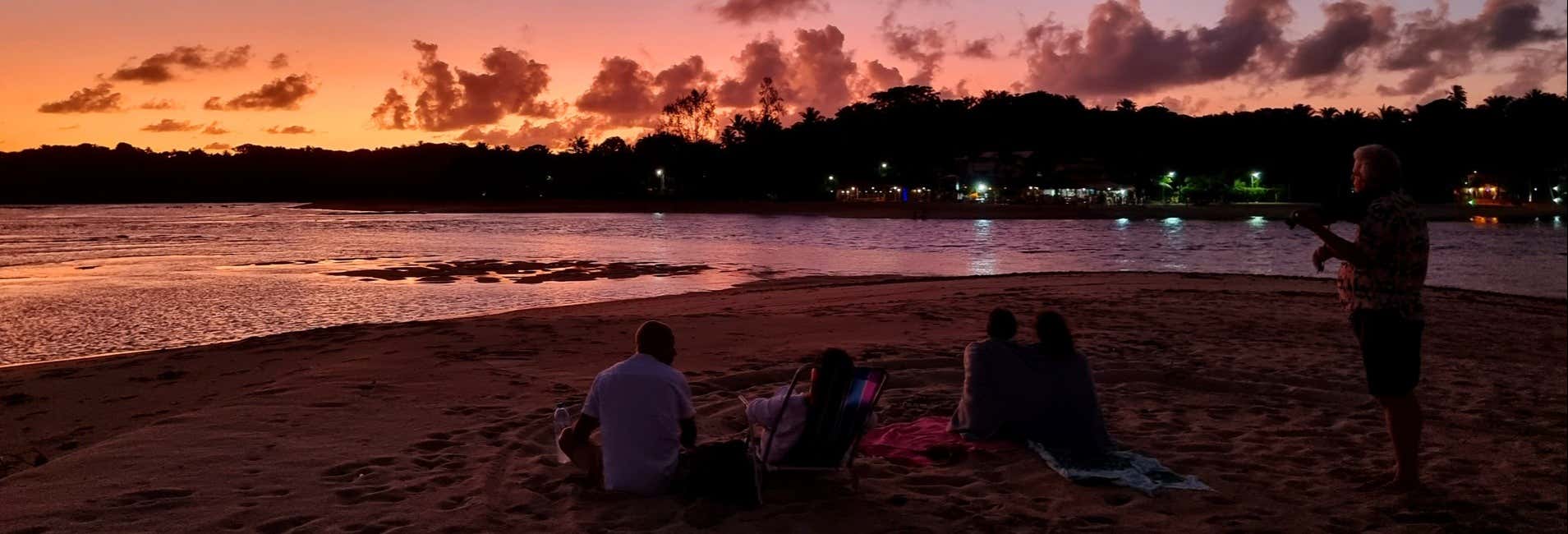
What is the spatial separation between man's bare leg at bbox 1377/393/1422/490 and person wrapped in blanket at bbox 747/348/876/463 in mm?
2735

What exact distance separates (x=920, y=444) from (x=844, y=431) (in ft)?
3.55

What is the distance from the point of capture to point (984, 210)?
8644 centimetres

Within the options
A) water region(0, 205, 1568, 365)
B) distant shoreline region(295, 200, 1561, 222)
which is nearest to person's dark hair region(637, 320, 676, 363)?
water region(0, 205, 1568, 365)

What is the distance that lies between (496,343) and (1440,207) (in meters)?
90.4

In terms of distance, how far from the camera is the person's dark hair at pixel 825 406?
16.9ft

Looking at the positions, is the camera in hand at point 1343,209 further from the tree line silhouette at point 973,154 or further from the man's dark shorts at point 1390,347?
the tree line silhouette at point 973,154

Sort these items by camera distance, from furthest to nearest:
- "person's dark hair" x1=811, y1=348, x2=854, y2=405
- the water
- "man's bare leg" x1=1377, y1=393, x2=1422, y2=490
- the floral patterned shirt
→ the water, "person's dark hair" x1=811, y1=348, x2=854, y2=405, "man's bare leg" x1=1377, y1=393, x2=1422, y2=490, the floral patterned shirt

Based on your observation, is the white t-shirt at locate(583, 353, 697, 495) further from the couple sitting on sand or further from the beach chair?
the beach chair

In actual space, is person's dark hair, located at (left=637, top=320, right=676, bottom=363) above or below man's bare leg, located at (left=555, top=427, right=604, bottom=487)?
above

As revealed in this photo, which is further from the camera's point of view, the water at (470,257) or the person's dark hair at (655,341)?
the water at (470,257)

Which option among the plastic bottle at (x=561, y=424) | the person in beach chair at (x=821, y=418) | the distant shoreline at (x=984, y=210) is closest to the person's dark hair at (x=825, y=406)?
the person in beach chair at (x=821, y=418)

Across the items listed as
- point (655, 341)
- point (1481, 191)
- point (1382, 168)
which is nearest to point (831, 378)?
point (655, 341)

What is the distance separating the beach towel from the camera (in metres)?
5.29

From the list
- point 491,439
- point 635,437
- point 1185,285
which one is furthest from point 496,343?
point 1185,285
